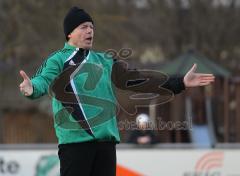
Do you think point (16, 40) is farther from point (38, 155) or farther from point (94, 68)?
point (94, 68)

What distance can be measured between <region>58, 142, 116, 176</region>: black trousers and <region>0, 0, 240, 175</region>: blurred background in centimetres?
298

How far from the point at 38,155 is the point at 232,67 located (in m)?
19.7

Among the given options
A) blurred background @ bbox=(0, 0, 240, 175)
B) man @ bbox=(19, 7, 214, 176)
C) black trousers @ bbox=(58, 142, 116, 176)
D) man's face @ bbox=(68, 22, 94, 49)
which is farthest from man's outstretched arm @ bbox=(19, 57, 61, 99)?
blurred background @ bbox=(0, 0, 240, 175)

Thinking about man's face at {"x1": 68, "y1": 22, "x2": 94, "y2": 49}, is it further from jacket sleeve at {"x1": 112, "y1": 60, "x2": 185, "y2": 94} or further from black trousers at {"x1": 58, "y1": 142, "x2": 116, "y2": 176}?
black trousers at {"x1": 58, "y1": 142, "x2": 116, "y2": 176}

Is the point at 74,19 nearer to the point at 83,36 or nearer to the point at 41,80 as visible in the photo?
the point at 83,36

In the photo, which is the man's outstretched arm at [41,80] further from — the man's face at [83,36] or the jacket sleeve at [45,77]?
the man's face at [83,36]

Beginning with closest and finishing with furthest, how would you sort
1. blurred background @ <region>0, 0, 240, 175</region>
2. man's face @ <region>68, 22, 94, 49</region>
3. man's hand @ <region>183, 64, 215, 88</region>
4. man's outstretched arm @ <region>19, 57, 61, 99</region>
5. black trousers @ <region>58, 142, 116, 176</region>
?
man's outstretched arm @ <region>19, 57, 61, 99</region>
black trousers @ <region>58, 142, 116, 176</region>
man's face @ <region>68, 22, 94, 49</region>
man's hand @ <region>183, 64, 215, 88</region>
blurred background @ <region>0, 0, 240, 175</region>

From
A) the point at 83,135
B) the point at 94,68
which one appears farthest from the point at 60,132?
the point at 94,68

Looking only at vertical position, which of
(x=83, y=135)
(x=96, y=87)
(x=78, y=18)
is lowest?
(x=83, y=135)

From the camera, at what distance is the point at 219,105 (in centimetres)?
1995

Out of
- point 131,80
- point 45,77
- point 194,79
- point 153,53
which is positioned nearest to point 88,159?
point 45,77

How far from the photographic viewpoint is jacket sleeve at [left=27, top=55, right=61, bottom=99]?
488 cm

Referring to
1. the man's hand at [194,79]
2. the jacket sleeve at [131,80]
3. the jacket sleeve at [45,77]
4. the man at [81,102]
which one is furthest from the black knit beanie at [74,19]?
the man's hand at [194,79]

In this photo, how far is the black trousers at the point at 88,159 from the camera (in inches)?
203
